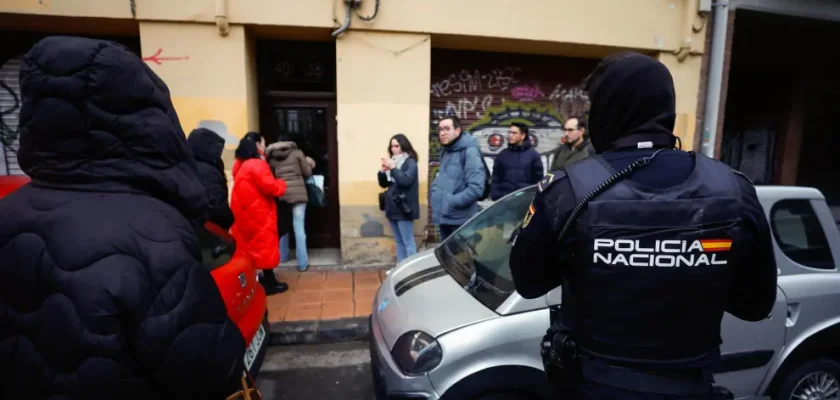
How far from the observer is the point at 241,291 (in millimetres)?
2697

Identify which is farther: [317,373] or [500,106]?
[500,106]

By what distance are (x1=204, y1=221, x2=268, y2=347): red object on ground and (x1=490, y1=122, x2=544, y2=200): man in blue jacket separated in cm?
324

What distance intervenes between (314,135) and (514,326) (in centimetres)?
488

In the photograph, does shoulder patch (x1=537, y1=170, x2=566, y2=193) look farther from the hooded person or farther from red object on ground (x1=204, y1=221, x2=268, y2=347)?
the hooded person

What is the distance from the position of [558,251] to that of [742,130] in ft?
41.3

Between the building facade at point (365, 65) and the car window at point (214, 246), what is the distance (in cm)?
311

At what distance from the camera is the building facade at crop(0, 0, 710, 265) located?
550 cm

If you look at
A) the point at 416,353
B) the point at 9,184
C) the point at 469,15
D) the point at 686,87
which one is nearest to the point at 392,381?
the point at 416,353

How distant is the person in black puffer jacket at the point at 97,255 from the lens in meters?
1.13

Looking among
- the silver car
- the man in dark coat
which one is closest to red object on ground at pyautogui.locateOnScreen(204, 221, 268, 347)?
the silver car

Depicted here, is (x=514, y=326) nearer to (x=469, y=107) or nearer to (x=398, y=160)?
(x=398, y=160)

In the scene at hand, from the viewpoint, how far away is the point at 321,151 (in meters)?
6.55

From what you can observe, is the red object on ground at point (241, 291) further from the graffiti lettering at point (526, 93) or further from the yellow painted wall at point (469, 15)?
the graffiti lettering at point (526, 93)

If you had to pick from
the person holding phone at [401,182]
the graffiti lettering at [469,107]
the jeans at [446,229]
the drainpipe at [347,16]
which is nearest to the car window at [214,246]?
the person holding phone at [401,182]
